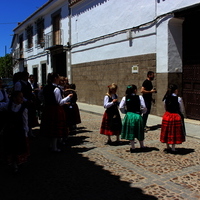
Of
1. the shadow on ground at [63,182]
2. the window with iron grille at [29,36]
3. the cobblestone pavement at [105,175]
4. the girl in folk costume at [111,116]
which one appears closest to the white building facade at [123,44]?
the window with iron grille at [29,36]

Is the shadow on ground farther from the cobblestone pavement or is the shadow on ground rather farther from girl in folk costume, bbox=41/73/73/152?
girl in folk costume, bbox=41/73/73/152

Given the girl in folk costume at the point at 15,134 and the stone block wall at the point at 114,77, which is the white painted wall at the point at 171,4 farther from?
the girl in folk costume at the point at 15,134

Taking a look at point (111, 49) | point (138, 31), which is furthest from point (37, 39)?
point (138, 31)

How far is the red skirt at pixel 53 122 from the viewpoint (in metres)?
4.94

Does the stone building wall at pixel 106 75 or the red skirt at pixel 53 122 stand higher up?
the stone building wall at pixel 106 75

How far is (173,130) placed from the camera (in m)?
4.87

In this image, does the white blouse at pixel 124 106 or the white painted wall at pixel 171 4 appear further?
the white painted wall at pixel 171 4

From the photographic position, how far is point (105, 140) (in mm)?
6059

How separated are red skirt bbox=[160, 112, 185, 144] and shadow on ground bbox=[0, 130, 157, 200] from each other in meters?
1.59

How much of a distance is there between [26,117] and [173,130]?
2757mm

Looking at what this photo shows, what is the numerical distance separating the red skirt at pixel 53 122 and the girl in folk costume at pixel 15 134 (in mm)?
917

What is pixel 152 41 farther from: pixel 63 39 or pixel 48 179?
pixel 63 39

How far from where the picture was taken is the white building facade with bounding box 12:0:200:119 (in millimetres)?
8969

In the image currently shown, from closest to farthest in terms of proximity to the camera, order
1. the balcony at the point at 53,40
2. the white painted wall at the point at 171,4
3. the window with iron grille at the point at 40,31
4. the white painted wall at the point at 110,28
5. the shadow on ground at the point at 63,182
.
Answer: the shadow on ground at the point at 63,182 < the white painted wall at the point at 171,4 < the white painted wall at the point at 110,28 < the balcony at the point at 53,40 < the window with iron grille at the point at 40,31
